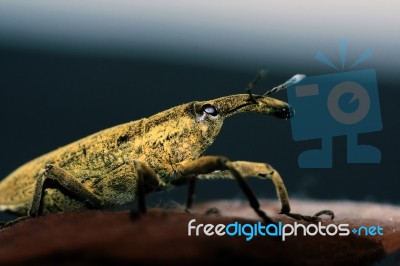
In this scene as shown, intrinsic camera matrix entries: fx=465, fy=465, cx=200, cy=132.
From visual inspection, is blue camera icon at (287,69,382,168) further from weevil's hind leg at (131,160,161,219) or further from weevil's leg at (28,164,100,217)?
weevil's leg at (28,164,100,217)

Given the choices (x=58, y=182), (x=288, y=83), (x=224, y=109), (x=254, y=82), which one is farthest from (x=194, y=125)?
(x=58, y=182)

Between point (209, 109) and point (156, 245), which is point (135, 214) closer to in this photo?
point (156, 245)

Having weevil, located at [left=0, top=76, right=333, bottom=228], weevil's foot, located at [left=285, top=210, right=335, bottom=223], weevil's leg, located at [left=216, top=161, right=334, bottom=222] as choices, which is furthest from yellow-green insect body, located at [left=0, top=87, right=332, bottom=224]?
weevil's foot, located at [left=285, top=210, right=335, bottom=223]

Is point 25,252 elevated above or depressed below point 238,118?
below

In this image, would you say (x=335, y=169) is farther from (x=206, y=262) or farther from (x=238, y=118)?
(x=206, y=262)

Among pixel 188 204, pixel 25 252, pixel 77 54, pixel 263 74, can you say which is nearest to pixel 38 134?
pixel 77 54

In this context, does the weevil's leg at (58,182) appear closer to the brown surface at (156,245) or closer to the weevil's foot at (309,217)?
the brown surface at (156,245)
